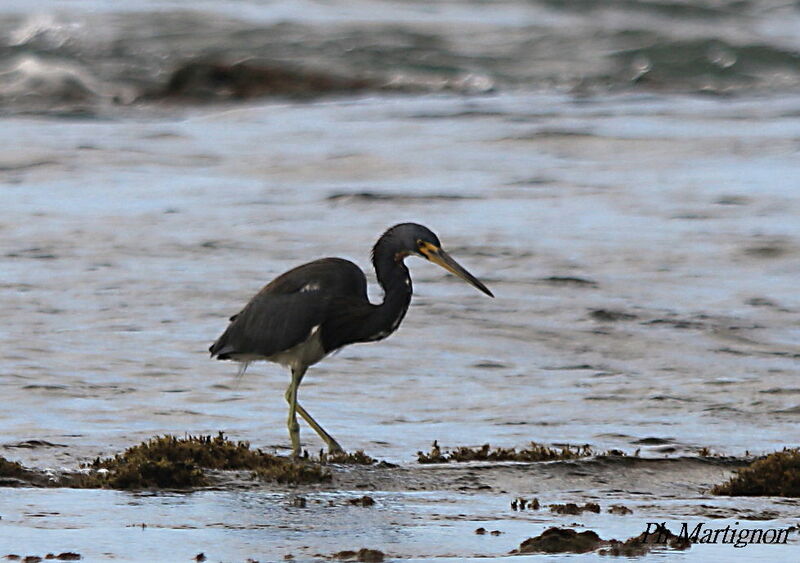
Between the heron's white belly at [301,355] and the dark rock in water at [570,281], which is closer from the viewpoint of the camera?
the heron's white belly at [301,355]

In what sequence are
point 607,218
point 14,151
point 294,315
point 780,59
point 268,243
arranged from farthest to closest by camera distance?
point 780,59 → point 14,151 → point 607,218 → point 268,243 → point 294,315

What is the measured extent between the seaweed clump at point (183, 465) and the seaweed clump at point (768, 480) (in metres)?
1.92

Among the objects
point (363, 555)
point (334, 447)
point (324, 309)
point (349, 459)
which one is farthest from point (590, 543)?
point (324, 309)

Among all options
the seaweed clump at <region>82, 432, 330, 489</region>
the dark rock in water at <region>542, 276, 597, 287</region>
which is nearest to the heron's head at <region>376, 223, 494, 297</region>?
the seaweed clump at <region>82, 432, 330, 489</region>

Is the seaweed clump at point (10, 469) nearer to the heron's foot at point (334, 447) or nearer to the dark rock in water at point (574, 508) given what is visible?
the heron's foot at point (334, 447)

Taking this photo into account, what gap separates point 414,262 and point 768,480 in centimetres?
1033

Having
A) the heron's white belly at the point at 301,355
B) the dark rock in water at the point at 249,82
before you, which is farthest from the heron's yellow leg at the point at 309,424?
the dark rock in water at the point at 249,82

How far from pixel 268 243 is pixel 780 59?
2193 centimetres

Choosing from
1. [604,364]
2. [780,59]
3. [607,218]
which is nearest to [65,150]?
[607,218]

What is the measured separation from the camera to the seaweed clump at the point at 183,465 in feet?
26.4

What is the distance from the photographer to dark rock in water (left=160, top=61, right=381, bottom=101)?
3556 cm

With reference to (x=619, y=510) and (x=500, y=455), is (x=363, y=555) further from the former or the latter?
(x=500, y=455)

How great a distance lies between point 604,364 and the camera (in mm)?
13391

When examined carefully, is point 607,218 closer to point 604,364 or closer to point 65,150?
point 604,364
